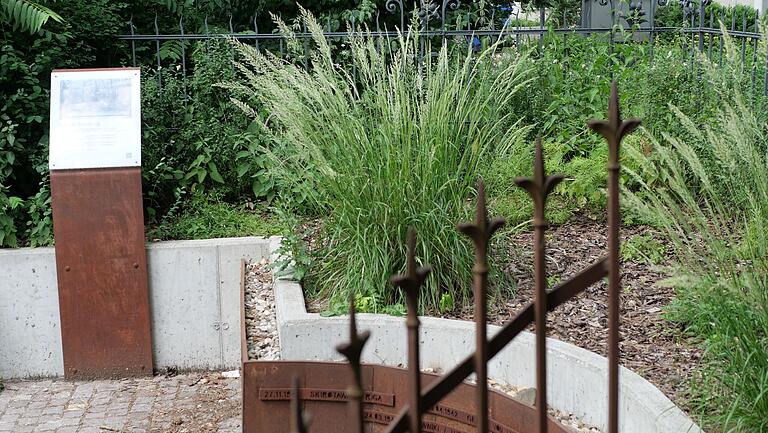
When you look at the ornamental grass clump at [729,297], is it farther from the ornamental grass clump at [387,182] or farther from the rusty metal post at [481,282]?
the ornamental grass clump at [387,182]

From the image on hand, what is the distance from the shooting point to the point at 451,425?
396 cm

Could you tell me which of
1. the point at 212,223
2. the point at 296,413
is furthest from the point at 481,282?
the point at 212,223

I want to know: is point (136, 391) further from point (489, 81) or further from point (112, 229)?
point (489, 81)

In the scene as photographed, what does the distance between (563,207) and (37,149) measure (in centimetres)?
374

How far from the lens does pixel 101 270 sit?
20.0 ft

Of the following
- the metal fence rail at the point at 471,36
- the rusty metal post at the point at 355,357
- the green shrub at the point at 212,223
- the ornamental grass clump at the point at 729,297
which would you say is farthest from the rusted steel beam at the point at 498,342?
the metal fence rail at the point at 471,36

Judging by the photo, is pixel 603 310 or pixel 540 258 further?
pixel 603 310

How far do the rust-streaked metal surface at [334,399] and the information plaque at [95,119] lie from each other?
225 centimetres

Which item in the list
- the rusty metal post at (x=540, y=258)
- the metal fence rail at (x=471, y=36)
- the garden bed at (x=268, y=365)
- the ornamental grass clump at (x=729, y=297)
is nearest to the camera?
the rusty metal post at (x=540, y=258)

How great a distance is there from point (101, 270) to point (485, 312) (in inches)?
184

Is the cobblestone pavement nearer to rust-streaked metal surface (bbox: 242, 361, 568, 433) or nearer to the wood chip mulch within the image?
rust-streaked metal surface (bbox: 242, 361, 568, 433)

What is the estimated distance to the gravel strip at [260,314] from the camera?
4.99 metres

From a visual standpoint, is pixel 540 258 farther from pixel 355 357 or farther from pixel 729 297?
pixel 729 297

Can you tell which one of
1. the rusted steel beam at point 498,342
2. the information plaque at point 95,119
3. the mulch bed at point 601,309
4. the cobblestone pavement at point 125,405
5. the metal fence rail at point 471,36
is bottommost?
the cobblestone pavement at point 125,405
